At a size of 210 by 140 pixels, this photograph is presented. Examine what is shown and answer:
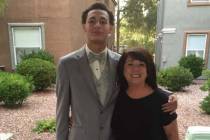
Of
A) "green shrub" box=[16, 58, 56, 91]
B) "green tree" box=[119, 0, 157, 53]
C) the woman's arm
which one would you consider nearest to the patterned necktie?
the woman's arm

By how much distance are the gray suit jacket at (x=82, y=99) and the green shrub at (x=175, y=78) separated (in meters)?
7.21

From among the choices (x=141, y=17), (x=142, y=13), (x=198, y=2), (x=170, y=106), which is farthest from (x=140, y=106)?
(x=142, y=13)

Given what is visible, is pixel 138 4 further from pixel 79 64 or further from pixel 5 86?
pixel 79 64

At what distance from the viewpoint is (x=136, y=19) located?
2872 cm

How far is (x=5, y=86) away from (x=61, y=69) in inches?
190

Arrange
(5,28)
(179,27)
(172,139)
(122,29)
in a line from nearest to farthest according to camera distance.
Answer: (172,139) → (5,28) → (179,27) → (122,29)

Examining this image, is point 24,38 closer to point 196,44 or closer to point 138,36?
point 196,44

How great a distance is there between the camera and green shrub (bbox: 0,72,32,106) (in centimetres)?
646

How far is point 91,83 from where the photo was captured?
2.11 m

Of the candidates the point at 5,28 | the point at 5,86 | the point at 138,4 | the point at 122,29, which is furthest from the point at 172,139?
the point at 122,29

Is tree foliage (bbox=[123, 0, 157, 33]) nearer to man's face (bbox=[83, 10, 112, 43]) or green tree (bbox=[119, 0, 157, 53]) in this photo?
green tree (bbox=[119, 0, 157, 53])

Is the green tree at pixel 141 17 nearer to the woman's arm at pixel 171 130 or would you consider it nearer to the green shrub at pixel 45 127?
the green shrub at pixel 45 127

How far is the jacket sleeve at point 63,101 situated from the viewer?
2121mm

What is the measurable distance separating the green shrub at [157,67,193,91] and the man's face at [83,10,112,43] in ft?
23.9
